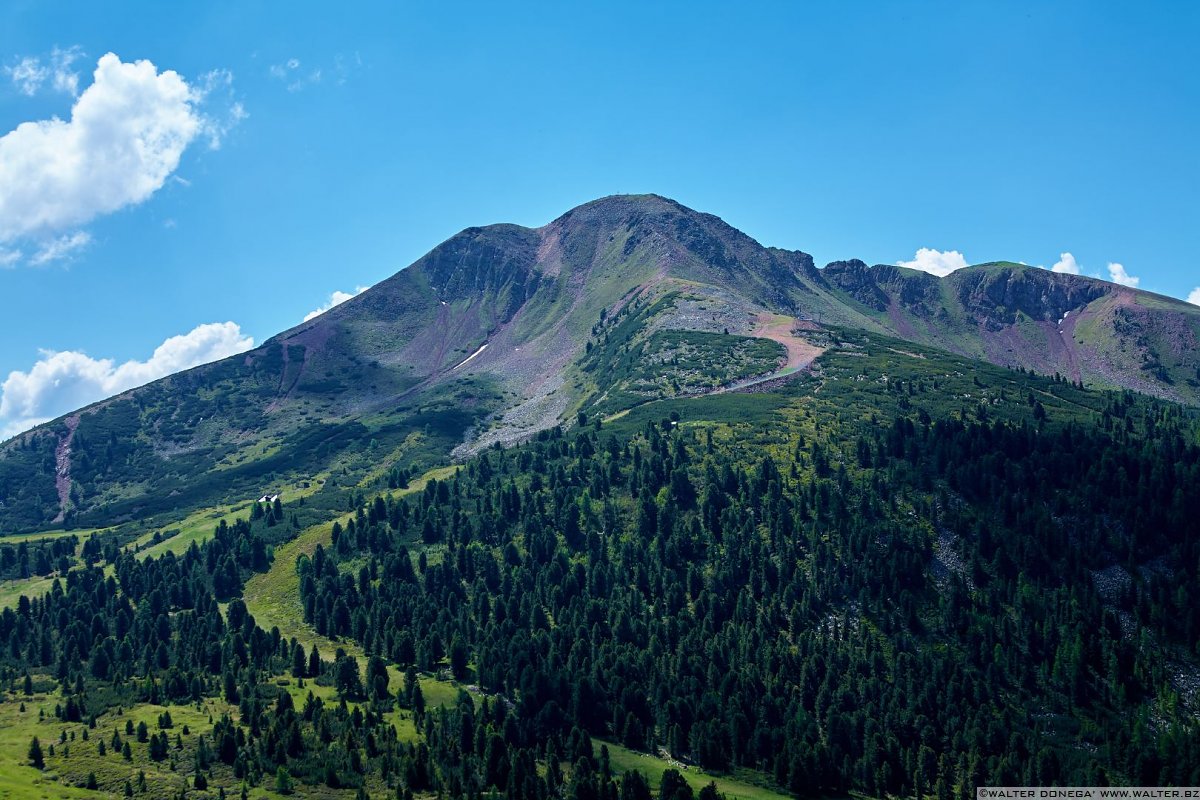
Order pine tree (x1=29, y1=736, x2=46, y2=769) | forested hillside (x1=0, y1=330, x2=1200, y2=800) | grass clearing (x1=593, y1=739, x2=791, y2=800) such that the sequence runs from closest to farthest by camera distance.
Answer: pine tree (x1=29, y1=736, x2=46, y2=769) < forested hillside (x1=0, y1=330, x2=1200, y2=800) < grass clearing (x1=593, y1=739, x2=791, y2=800)

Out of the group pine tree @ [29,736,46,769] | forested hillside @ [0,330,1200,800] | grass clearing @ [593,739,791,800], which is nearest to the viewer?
pine tree @ [29,736,46,769]

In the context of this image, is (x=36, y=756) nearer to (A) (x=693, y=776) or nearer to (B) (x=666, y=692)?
(A) (x=693, y=776)

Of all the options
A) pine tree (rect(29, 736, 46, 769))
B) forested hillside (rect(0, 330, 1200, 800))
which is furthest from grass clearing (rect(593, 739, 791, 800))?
pine tree (rect(29, 736, 46, 769))

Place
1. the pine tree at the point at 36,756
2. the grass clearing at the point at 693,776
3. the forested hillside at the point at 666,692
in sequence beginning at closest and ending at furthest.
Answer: the pine tree at the point at 36,756, the forested hillside at the point at 666,692, the grass clearing at the point at 693,776

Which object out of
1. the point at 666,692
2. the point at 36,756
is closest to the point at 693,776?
the point at 666,692

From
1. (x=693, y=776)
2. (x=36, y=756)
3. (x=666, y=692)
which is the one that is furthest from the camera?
(x=666, y=692)

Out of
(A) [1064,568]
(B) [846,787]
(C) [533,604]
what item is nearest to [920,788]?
(B) [846,787]

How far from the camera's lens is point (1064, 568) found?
643 feet

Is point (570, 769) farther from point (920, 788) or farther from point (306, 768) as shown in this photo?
point (920, 788)

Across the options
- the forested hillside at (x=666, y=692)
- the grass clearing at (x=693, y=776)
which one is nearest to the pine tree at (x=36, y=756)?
the forested hillside at (x=666, y=692)

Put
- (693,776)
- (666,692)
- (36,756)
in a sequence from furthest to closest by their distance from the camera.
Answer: (666,692), (693,776), (36,756)

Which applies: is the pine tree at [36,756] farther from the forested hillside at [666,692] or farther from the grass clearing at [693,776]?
→ the grass clearing at [693,776]

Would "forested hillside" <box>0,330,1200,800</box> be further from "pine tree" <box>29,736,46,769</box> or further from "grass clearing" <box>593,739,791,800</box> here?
"grass clearing" <box>593,739,791,800</box>

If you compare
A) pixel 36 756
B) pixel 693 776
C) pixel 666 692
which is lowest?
pixel 693 776
